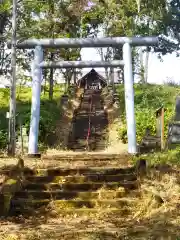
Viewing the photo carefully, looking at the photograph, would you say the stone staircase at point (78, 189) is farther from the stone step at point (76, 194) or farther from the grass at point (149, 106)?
the grass at point (149, 106)

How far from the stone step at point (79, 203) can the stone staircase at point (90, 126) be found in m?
12.1

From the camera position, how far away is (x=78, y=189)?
8.37m

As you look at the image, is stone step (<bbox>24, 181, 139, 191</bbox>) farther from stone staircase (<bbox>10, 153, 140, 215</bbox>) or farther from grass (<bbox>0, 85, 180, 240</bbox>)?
grass (<bbox>0, 85, 180, 240</bbox>)

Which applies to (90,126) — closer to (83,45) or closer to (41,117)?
(41,117)

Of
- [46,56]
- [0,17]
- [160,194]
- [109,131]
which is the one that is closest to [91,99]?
[46,56]

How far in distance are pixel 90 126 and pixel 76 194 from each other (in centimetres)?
1647

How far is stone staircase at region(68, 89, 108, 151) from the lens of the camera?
20781 mm

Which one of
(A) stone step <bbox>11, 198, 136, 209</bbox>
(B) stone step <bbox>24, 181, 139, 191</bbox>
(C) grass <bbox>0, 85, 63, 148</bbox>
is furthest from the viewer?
(C) grass <bbox>0, 85, 63, 148</bbox>

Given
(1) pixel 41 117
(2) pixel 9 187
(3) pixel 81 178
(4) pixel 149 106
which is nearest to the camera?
(2) pixel 9 187

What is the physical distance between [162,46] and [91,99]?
10.2 m

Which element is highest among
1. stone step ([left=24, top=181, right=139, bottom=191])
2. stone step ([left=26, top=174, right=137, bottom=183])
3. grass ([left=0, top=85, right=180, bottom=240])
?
stone step ([left=26, top=174, right=137, bottom=183])

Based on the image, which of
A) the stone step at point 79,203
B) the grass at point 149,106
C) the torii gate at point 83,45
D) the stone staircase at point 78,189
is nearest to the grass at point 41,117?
the torii gate at point 83,45

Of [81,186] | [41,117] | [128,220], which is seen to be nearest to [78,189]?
[81,186]

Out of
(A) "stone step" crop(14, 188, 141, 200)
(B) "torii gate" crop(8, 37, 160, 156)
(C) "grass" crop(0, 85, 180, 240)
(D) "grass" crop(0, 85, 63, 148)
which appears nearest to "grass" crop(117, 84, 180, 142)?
(B) "torii gate" crop(8, 37, 160, 156)
